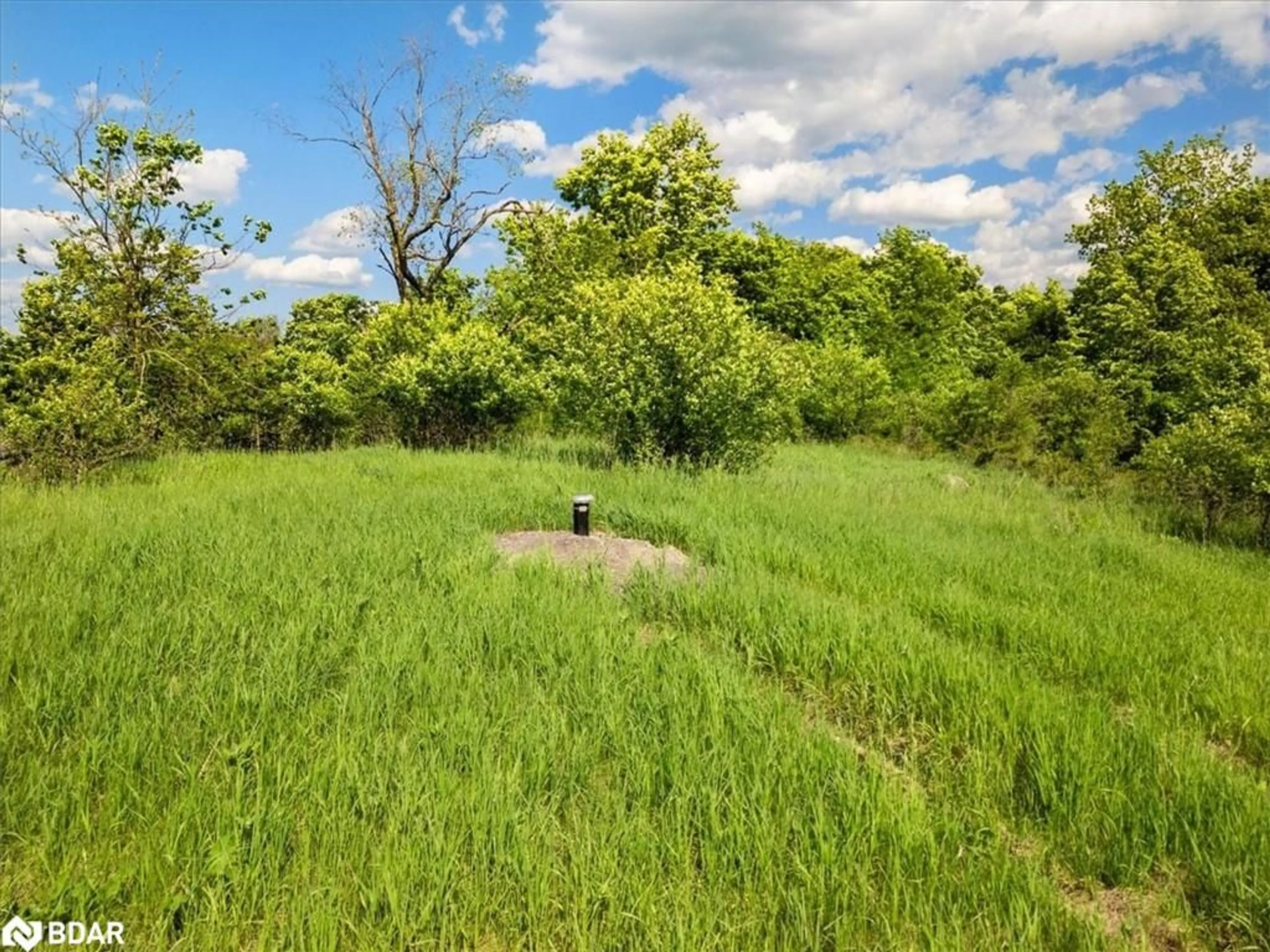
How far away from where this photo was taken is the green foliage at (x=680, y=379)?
41.1 ft

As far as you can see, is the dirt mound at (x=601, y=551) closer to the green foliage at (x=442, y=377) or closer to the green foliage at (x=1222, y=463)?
the green foliage at (x=1222, y=463)

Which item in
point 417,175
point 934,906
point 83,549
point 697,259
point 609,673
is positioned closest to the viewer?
point 934,906

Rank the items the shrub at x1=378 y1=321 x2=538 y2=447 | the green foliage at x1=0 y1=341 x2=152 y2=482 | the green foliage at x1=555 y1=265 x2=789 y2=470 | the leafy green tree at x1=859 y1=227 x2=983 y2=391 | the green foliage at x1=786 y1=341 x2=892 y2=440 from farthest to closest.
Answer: the leafy green tree at x1=859 y1=227 x2=983 y2=391
the green foliage at x1=786 y1=341 x2=892 y2=440
the shrub at x1=378 y1=321 x2=538 y2=447
the green foliage at x1=555 y1=265 x2=789 y2=470
the green foliage at x1=0 y1=341 x2=152 y2=482

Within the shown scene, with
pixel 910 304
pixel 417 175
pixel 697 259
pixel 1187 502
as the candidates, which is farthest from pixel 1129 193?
pixel 417 175

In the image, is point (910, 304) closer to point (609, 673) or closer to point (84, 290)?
point (84, 290)

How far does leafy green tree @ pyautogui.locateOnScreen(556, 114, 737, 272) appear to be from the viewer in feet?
92.5

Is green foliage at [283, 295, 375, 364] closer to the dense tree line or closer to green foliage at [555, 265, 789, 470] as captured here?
the dense tree line

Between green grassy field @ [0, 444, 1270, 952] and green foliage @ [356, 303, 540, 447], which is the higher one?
green foliage @ [356, 303, 540, 447]

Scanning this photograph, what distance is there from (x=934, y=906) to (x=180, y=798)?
2.90 m

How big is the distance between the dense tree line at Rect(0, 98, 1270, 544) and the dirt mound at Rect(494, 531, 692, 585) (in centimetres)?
527

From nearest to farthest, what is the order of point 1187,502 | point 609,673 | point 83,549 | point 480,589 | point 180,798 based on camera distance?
point 180,798, point 609,673, point 480,589, point 83,549, point 1187,502

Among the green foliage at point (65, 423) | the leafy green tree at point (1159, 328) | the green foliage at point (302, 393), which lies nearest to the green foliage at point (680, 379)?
the green foliage at point (302, 393)

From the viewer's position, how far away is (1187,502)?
12.0 meters

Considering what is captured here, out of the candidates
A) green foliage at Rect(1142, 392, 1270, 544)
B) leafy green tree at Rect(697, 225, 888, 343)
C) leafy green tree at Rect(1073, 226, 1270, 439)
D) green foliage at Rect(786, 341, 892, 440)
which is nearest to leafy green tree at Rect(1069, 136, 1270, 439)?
leafy green tree at Rect(1073, 226, 1270, 439)
